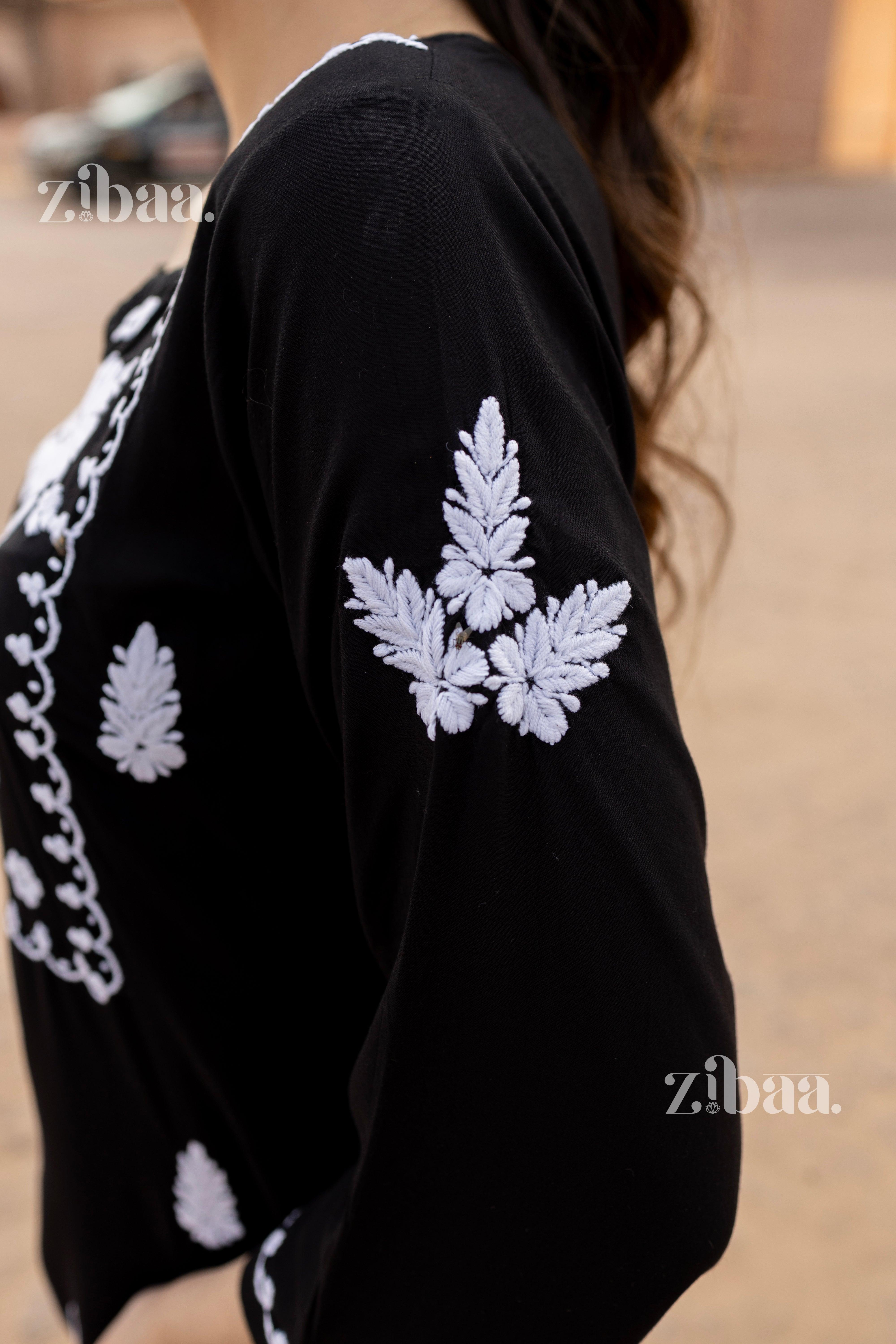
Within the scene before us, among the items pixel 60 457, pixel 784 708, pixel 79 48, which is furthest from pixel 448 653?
pixel 79 48

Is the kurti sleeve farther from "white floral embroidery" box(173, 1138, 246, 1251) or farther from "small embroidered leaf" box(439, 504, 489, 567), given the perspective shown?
"white floral embroidery" box(173, 1138, 246, 1251)

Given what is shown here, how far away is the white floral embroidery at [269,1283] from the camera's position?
65cm

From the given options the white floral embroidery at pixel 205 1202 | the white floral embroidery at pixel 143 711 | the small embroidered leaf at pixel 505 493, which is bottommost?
the white floral embroidery at pixel 205 1202

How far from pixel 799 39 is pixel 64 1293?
54.5 feet

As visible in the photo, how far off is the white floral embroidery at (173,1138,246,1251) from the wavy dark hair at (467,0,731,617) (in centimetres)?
59

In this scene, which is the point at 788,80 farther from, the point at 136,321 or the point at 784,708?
the point at 136,321

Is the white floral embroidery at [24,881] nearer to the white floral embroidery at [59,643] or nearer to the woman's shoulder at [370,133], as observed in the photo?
the white floral embroidery at [59,643]

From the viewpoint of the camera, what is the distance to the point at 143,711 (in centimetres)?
63

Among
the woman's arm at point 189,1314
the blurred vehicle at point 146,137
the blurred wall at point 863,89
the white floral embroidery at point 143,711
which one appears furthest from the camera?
the blurred wall at point 863,89

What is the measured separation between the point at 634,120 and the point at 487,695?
1.90 ft

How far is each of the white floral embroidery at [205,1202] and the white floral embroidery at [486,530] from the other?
21.1 inches

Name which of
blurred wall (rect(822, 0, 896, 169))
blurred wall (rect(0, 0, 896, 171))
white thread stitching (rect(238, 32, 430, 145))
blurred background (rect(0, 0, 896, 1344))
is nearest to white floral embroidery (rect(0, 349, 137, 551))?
white thread stitching (rect(238, 32, 430, 145))

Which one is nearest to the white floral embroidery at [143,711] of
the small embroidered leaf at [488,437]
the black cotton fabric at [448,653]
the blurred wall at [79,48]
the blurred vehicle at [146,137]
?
the black cotton fabric at [448,653]

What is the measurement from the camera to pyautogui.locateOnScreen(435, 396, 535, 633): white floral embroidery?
0.46m
